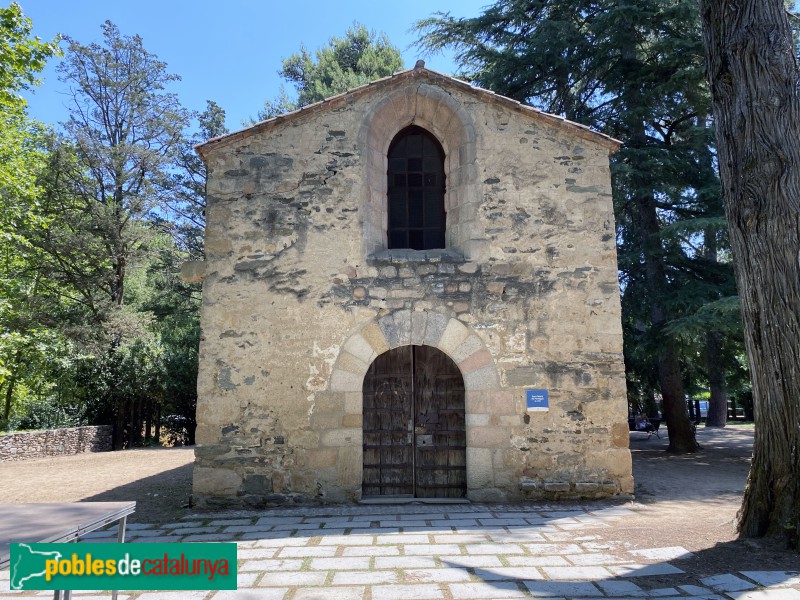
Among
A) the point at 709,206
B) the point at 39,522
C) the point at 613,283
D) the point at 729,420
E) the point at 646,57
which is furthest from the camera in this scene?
the point at 729,420

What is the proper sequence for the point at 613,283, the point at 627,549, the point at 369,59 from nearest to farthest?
the point at 627,549 < the point at 613,283 < the point at 369,59

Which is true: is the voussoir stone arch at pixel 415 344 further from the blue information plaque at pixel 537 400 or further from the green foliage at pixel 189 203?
the green foliage at pixel 189 203

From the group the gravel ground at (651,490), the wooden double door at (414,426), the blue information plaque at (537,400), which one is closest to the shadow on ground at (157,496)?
the gravel ground at (651,490)

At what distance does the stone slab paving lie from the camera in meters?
3.82

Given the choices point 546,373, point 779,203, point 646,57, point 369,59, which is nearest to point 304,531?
point 546,373

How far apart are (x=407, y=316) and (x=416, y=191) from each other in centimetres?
202

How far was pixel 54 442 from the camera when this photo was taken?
1421 centimetres

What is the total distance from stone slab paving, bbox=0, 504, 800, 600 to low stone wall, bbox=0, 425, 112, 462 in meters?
9.66

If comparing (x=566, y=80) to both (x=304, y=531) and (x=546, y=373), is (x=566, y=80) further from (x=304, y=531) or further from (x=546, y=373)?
(x=304, y=531)

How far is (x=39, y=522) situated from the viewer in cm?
282

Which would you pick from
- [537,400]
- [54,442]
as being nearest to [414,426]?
[537,400]

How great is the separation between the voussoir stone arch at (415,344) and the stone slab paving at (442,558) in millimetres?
1575

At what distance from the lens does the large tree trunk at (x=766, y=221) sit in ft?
15.6

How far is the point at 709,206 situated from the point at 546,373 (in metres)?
7.72
